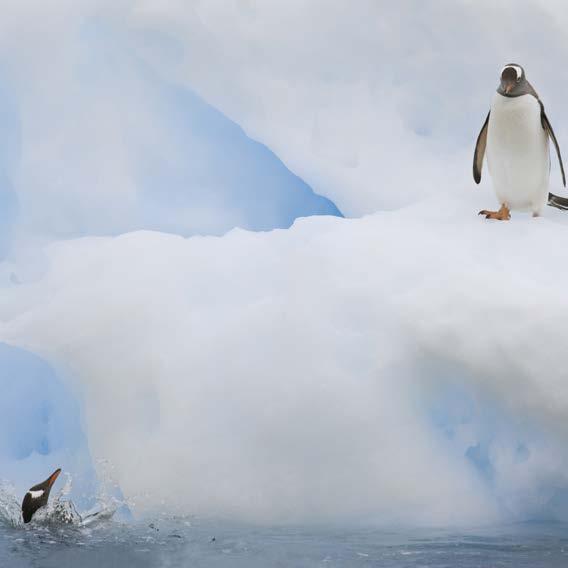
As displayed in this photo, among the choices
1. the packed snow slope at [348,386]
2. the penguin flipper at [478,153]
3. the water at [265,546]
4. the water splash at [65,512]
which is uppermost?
the penguin flipper at [478,153]

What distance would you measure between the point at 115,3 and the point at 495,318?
2541mm

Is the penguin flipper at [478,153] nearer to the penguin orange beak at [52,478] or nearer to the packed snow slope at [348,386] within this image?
the packed snow slope at [348,386]

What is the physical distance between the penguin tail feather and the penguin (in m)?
0.16

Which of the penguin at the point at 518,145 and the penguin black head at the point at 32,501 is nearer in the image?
the penguin black head at the point at 32,501

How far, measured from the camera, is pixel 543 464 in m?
2.46

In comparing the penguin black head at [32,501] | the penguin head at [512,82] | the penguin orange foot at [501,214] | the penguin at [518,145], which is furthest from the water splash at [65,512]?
the penguin head at [512,82]

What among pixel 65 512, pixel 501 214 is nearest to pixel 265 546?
pixel 65 512

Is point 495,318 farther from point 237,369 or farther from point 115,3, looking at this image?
point 115,3

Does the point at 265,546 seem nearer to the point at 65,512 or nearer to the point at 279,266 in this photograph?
the point at 65,512

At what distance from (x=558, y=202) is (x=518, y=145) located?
0.37m

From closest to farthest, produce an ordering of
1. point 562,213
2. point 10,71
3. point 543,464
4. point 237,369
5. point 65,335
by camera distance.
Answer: point 543,464
point 237,369
point 65,335
point 562,213
point 10,71

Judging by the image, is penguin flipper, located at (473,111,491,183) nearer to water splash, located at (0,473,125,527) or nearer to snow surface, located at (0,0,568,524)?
snow surface, located at (0,0,568,524)

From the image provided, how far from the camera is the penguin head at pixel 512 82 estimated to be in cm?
333

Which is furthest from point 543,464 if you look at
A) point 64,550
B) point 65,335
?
point 65,335
